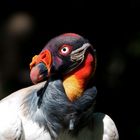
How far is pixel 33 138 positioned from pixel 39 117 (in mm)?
104

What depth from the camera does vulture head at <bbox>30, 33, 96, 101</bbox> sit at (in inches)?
159

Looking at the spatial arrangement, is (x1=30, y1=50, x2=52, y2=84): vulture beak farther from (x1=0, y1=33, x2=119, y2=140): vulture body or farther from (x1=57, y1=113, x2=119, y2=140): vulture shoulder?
(x1=57, y1=113, x2=119, y2=140): vulture shoulder

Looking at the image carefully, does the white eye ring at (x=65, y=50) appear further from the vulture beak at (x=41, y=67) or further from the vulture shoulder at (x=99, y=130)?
the vulture shoulder at (x=99, y=130)

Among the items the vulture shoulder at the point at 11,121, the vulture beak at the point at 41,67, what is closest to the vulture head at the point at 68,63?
the vulture beak at the point at 41,67

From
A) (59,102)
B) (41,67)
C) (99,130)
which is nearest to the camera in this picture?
(41,67)

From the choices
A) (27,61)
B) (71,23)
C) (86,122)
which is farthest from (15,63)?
(86,122)

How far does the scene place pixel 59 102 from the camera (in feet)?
13.6

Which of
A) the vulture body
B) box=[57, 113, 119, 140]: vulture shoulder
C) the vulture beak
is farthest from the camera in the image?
box=[57, 113, 119, 140]: vulture shoulder

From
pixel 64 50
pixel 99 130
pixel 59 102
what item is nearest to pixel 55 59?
pixel 64 50

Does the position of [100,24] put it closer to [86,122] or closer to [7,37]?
[7,37]

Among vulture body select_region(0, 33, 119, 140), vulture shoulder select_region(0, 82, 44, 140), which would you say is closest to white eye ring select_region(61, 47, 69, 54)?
vulture body select_region(0, 33, 119, 140)

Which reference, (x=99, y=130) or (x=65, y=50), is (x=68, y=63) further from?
(x=99, y=130)

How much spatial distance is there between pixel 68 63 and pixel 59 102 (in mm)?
192

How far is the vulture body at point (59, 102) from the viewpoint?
4098mm
